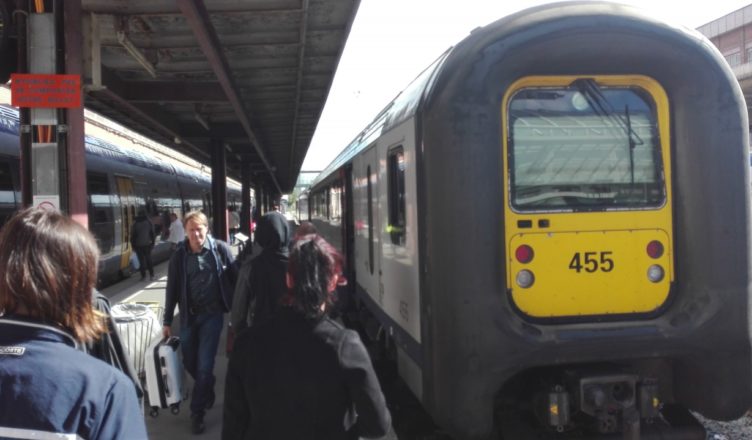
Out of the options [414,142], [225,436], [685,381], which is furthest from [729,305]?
[225,436]

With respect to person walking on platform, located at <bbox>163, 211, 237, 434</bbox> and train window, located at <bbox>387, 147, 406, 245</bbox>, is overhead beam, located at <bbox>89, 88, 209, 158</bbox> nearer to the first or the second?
person walking on platform, located at <bbox>163, 211, 237, 434</bbox>

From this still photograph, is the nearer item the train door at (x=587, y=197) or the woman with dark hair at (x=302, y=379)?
the woman with dark hair at (x=302, y=379)

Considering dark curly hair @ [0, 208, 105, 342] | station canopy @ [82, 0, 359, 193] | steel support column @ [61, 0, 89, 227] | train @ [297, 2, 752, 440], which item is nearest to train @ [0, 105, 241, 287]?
station canopy @ [82, 0, 359, 193]

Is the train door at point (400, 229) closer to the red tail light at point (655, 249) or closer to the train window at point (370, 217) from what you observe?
the train window at point (370, 217)

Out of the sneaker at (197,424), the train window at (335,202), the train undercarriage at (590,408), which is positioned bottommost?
the sneaker at (197,424)

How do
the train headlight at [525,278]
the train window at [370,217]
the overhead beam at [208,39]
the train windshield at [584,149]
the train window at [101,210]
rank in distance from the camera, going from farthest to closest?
1. the train window at [101,210]
2. the train window at [370,217]
3. the overhead beam at [208,39]
4. the train windshield at [584,149]
5. the train headlight at [525,278]

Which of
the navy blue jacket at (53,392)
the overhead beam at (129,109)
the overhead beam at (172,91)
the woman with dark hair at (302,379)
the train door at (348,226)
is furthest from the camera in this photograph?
the overhead beam at (172,91)

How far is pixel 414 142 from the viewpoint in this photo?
13.1 ft

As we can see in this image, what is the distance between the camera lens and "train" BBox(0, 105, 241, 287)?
29.7ft

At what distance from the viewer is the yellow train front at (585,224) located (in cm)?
364

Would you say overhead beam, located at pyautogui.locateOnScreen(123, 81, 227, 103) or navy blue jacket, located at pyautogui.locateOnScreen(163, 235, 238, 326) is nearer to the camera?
navy blue jacket, located at pyautogui.locateOnScreen(163, 235, 238, 326)

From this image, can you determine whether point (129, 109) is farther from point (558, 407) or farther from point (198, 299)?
point (558, 407)

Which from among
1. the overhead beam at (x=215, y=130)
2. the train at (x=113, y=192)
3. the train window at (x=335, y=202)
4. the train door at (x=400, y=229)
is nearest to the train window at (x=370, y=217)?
the train door at (x=400, y=229)

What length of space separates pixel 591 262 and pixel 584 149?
2.33 feet
